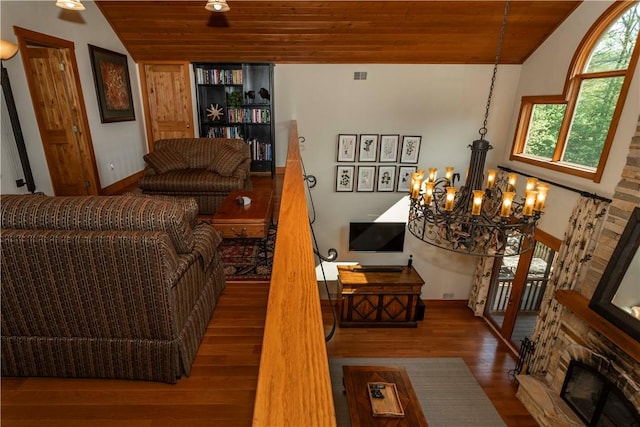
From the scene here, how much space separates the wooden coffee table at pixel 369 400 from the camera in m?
3.11

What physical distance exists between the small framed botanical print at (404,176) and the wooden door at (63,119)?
4752mm

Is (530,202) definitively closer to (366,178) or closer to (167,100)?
(366,178)

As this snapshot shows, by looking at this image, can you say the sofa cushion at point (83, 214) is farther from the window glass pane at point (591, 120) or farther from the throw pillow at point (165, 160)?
the window glass pane at point (591, 120)

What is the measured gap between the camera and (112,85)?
15.6ft

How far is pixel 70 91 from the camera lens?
4039 millimetres

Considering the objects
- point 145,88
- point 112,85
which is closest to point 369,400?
point 112,85

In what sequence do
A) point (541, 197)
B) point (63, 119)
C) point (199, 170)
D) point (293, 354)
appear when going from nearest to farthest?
point (293, 354) < point (541, 197) < point (63, 119) < point (199, 170)

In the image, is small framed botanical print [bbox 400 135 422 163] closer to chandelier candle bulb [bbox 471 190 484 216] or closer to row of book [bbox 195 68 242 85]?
row of book [bbox 195 68 242 85]

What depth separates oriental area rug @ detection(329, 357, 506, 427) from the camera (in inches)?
153

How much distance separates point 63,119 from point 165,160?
1.27m

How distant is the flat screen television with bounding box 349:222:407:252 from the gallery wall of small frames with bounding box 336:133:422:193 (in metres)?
0.66

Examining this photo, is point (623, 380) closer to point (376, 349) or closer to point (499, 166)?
point (376, 349)

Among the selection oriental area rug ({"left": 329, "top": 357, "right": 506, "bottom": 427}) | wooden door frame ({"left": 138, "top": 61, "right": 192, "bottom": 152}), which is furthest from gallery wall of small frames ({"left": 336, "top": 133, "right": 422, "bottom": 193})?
oriental area rug ({"left": 329, "top": 357, "right": 506, "bottom": 427})

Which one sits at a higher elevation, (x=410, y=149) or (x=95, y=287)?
(x=410, y=149)
